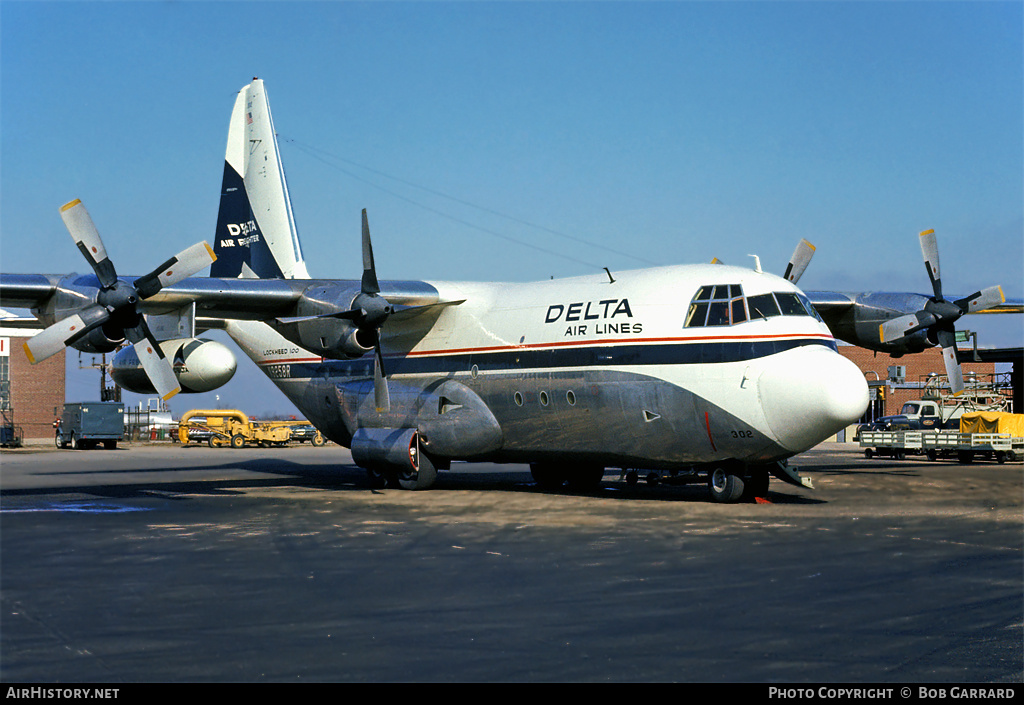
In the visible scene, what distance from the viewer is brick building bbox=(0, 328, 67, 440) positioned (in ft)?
224

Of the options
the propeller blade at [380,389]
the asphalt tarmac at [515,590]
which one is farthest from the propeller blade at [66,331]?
the propeller blade at [380,389]

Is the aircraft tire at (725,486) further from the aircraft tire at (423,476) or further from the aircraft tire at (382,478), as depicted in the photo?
the aircraft tire at (382,478)

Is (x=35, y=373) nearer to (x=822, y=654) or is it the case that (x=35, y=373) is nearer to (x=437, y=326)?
(x=437, y=326)

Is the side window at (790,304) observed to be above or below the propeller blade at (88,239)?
below

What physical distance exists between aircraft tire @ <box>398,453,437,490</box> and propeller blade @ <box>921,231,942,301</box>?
13.5 metres

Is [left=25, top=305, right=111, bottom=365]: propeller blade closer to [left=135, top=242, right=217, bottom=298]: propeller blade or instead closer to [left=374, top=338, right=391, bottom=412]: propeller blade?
[left=135, top=242, right=217, bottom=298]: propeller blade

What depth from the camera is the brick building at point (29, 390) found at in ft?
224

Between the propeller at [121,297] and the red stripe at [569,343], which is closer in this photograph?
the red stripe at [569,343]

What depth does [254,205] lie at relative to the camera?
28.9 meters

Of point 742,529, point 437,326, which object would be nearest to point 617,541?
point 742,529

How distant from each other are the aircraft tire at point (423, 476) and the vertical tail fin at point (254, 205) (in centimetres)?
821

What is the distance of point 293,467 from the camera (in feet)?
107

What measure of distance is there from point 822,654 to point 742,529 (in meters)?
7.18

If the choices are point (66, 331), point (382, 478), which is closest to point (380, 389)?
point (382, 478)
